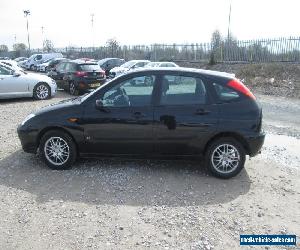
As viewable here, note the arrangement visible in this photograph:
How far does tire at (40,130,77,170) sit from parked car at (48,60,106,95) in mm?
9932

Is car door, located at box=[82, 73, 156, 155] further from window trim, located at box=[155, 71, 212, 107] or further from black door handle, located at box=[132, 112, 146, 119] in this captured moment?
window trim, located at box=[155, 71, 212, 107]

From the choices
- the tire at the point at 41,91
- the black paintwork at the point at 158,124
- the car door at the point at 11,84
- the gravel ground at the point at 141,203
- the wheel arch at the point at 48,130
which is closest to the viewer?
the gravel ground at the point at 141,203

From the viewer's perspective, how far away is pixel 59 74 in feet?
55.8

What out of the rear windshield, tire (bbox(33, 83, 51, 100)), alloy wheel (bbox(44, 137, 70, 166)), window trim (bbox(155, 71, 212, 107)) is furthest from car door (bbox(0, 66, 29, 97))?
window trim (bbox(155, 71, 212, 107))

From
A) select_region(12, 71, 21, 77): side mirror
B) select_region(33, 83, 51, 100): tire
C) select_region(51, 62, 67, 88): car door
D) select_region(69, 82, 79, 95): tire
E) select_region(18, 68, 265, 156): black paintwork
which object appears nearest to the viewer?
select_region(18, 68, 265, 156): black paintwork

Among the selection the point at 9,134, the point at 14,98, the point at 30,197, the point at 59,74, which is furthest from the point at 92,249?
the point at 59,74

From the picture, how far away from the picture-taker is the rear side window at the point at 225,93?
553 centimetres

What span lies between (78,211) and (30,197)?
840 millimetres

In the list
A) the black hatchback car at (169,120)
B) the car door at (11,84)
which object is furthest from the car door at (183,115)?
the car door at (11,84)

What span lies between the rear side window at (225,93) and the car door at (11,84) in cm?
993

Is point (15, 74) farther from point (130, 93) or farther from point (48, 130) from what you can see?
point (130, 93)

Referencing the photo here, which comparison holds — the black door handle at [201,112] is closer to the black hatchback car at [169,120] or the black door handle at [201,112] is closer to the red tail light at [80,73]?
the black hatchback car at [169,120]

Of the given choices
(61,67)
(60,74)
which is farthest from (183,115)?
(61,67)

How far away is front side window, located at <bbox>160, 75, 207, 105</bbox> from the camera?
5535 millimetres
